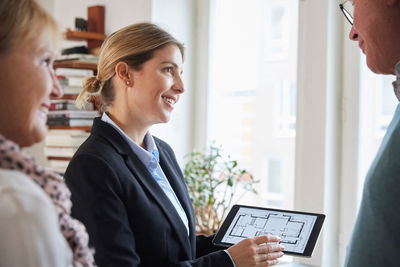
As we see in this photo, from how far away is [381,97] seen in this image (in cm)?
226

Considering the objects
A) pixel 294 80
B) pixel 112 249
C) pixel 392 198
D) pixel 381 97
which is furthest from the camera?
pixel 294 80

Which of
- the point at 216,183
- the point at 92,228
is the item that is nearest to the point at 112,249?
the point at 92,228

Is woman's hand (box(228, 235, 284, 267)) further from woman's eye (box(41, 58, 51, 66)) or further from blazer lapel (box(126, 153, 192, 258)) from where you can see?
woman's eye (box(41, 58, 51, 66))

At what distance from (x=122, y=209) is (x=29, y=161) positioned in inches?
27.5

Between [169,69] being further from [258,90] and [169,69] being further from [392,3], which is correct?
[258,90]

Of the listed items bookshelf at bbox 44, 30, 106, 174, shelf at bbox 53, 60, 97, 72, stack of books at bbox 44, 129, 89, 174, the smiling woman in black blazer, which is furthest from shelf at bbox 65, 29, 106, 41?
the smiling woman in black blazer

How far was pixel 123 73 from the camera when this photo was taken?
1.69 metres

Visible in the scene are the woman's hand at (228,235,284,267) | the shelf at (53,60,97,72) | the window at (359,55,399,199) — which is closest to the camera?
the woman's hand at (228,235,284,267)

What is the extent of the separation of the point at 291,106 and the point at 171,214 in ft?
4.08

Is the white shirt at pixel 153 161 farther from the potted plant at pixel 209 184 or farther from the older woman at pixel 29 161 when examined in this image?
the potted plant at pixel 209 184

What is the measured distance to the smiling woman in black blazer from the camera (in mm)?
1410

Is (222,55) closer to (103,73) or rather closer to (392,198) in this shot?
(103,73)

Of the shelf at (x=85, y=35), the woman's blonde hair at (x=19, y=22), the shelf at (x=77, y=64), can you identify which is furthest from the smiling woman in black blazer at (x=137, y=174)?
the shelf at (x=85, y=35)

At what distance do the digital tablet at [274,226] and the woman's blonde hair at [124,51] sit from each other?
0.58 m
